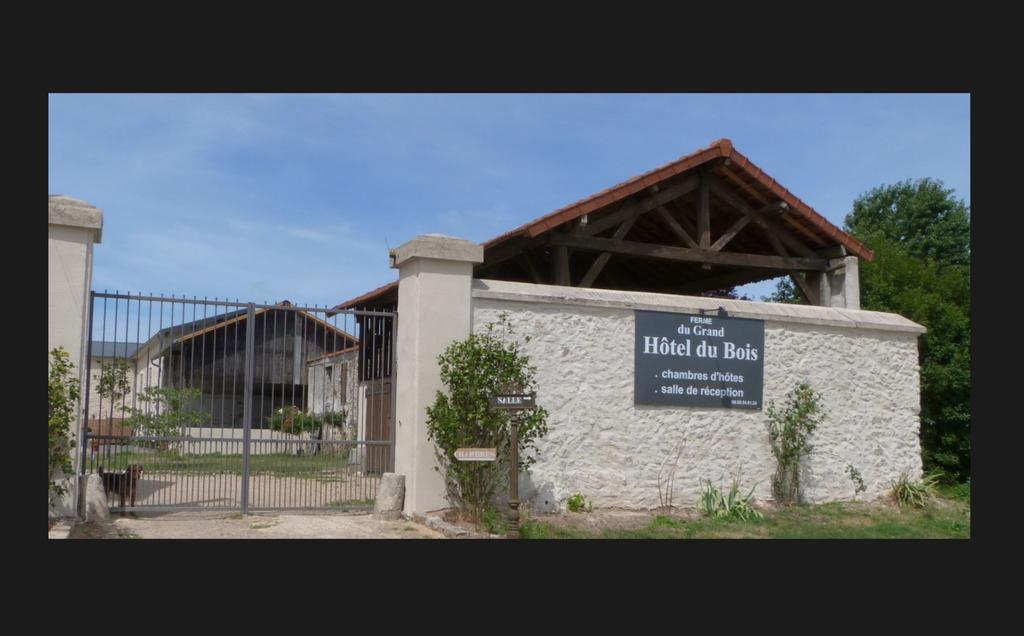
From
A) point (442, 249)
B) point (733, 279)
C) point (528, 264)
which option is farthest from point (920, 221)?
point (442, 249)

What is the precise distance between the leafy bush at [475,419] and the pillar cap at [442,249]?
2.99ft

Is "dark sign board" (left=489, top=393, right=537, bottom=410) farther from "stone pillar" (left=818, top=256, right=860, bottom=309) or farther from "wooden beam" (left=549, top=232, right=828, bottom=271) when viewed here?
"stone pillar" (left=818, top=256, right=860, bottom=309)

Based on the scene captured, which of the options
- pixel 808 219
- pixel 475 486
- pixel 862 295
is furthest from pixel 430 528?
pixel 862 295

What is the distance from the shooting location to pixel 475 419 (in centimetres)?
974

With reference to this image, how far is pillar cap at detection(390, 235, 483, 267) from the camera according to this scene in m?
10.2

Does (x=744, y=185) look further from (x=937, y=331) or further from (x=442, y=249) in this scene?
(x=442, y=249)

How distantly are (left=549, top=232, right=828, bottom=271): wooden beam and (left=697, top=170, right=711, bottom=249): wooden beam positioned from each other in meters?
0.16

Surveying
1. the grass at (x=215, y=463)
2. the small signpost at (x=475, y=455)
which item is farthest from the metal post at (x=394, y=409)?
the small signpost at (x=475, y=455)

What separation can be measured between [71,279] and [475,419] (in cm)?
420

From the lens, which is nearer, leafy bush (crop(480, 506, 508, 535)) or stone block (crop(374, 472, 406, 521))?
leafy bush (crop(480, 506, 508, 535))

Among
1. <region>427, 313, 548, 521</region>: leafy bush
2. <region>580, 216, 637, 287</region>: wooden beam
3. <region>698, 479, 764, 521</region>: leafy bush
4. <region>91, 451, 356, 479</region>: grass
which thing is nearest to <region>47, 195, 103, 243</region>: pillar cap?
<region>91, 451, 356, 479</region>: grass

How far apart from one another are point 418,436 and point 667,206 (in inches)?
267

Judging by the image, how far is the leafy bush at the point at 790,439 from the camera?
1207 centimetres

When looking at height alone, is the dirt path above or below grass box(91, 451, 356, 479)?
below
